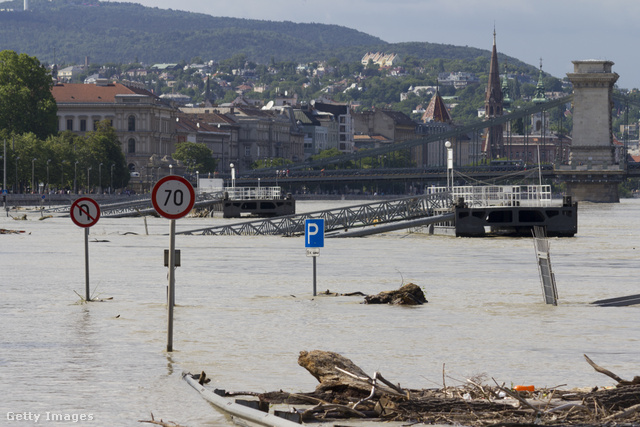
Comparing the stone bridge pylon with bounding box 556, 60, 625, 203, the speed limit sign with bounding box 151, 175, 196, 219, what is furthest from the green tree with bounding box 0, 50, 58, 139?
the speed limit sign with bounding box 151, 175, 196, 219

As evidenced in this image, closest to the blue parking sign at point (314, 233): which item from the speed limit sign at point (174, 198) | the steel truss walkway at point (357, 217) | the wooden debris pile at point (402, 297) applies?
the wooden debris pile at point (402, 297)

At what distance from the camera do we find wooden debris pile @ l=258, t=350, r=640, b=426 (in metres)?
11.7

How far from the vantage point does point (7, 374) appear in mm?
15789

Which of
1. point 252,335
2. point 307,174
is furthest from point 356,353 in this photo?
point 307,174

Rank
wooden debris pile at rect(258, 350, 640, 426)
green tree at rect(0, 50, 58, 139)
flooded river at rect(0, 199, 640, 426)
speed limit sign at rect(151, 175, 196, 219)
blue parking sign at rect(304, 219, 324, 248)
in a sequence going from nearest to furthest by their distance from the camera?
wooden debris pile at rect(258, 350, 640, 426) < flooded river at rect(0, 199, 640, 426) < speed limit sign at rect(151, 175, 196, 219) < blue parking sign at rect(304, 219, 324, 248) < green tree at rect(0, 50, 58, 139)

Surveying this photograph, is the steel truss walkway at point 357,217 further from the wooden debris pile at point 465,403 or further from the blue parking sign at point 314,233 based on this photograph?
the wooden debris pile at point 465,403

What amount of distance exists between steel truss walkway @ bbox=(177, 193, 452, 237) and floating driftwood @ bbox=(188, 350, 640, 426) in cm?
5589

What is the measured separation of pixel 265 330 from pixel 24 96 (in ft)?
413

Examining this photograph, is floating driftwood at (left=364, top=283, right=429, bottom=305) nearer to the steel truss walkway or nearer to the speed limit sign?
the speed limit sign

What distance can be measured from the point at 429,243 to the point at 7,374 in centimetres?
4474

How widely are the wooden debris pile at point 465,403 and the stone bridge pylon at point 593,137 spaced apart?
141265 mm

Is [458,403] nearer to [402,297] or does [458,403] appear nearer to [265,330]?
[265,330]

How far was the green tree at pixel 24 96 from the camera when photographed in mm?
143900

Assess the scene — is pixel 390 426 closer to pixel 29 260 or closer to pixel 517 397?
pixel 517 397
